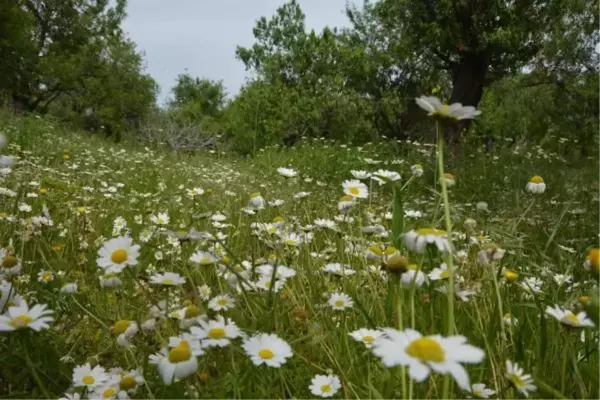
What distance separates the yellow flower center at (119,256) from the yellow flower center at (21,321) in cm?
21

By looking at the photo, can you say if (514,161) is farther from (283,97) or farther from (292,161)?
(283,97)

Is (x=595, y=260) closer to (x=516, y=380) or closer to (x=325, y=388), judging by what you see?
(x=516, y=380)

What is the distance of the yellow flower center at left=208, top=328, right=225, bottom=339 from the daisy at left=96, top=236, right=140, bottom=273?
0.75 feet

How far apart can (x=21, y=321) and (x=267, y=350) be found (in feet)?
1.19

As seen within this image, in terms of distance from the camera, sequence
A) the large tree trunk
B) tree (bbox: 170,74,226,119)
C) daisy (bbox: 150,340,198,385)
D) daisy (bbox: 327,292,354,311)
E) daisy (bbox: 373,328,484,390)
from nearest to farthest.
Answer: daisy (bbox: 373,328,484,390)
daisy (bbox: 150,340,198,385)
daisy (bbox: 327,292,354,311)
the large tree trunk
tree (bbox: 170,74,226,119)

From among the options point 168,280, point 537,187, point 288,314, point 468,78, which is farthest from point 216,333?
point 468,78

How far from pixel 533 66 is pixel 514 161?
5732mm

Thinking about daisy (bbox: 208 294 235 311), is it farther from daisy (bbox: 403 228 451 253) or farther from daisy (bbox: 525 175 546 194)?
daisy (bbox: 525 175 546 194)

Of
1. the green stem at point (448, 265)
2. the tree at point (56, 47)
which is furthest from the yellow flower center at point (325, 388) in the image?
the tree at point (56, 47)

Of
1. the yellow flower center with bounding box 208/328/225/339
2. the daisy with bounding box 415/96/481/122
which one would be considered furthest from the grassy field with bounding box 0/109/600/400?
the daisy with bounding box 415/96/481/122

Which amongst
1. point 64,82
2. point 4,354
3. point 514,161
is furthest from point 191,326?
point 64,82

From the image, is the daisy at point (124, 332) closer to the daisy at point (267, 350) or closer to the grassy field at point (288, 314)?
the grassy field at point (288, 314)

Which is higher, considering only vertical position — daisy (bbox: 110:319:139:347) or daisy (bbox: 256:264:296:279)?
daisy (bbox: 256:264:296:279)

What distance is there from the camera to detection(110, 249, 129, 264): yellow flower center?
0.92 meters
